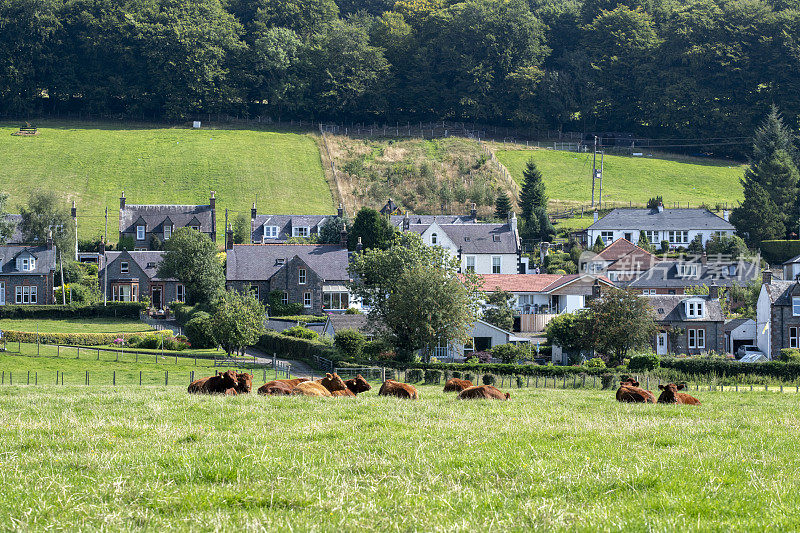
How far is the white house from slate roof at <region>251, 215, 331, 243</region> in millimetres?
32434

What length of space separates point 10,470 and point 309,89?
153625 mm

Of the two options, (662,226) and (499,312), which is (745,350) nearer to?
(499,312)

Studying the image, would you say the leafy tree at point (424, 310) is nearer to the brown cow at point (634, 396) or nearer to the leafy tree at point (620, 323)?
the leafy tree at point (620, 323)

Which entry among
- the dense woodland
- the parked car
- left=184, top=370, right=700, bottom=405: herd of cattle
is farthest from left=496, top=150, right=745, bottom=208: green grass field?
left=184, top=370, right=700, bottom=405: herd of cattle

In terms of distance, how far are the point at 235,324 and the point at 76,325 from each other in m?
21.2

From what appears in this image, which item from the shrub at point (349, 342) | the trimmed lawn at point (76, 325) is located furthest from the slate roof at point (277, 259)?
the shrub at point (349, 342)

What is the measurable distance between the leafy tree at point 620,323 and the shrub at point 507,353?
201 inches

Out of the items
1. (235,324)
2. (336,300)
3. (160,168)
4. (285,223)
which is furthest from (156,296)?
(160,168)

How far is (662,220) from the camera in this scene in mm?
109125

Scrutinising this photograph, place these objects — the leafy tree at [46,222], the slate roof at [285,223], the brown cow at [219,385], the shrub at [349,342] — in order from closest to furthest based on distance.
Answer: the brown cow at [219,385]
the shrub at [349,342]
the leafy tree at [46,222]
the slate roof at [285,223]

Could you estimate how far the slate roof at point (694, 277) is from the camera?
8606 cm

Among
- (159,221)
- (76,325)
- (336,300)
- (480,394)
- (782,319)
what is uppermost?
(159,221)

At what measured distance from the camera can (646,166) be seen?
142250 mm

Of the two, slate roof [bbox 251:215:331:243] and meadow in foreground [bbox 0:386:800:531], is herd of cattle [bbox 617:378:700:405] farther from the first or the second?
slate roof [bbox 251:215:331:243]
